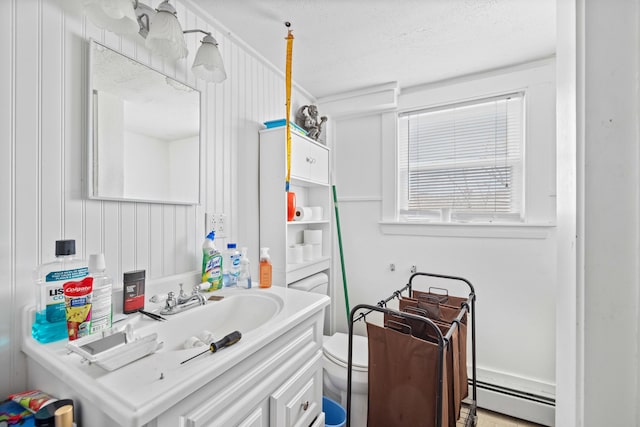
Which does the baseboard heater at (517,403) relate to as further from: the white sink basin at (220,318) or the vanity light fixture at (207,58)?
the vanity light fixture at (207,58)

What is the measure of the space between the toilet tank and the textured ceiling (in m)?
1.43

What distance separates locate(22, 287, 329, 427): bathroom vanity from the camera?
552mm

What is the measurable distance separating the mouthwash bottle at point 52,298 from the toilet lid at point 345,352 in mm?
1196

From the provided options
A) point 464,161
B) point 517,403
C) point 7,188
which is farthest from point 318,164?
point 517,403

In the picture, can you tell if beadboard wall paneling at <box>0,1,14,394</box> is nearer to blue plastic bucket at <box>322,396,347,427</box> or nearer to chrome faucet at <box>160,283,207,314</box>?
chrome faucet at <box>160,283,207,314</box>

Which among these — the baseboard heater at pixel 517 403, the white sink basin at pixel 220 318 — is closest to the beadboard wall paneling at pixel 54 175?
the white sink basin at pixel 220 318

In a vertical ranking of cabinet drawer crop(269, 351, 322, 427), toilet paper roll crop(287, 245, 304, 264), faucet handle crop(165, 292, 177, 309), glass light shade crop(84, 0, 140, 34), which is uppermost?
glass light shade crop(84, 0, 140, 34)

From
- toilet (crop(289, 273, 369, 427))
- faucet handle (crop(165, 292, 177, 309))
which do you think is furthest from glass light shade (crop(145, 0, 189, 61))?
toilet (crop(289, 273, 369, 427))

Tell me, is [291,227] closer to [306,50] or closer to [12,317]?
[306,50]

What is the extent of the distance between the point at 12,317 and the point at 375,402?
1311 millimetres

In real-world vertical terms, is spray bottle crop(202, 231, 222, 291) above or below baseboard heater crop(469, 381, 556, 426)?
above

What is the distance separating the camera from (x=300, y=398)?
965 millimetres

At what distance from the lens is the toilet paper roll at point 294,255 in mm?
1813

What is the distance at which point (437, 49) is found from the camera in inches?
64.8
